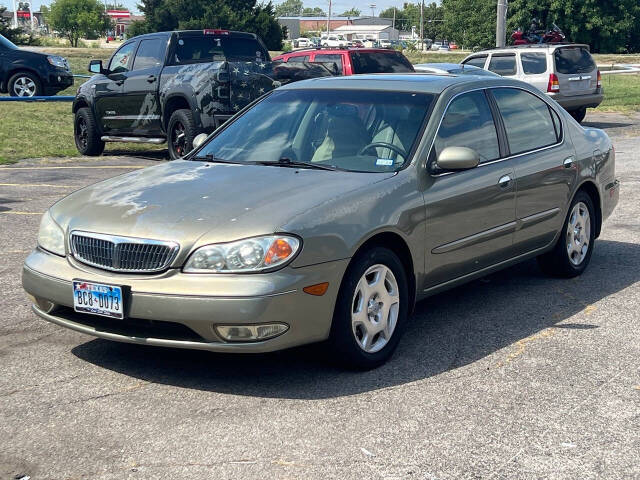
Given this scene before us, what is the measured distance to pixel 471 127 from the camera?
632 cm

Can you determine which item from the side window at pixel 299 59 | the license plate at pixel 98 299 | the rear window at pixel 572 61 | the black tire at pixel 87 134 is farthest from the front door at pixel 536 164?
the rear window at pixel 572 61

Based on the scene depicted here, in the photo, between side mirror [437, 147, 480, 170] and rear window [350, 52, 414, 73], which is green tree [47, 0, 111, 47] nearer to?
rear window [350, 52, 414, 73]

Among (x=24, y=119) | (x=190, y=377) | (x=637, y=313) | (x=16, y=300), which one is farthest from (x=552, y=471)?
(x=24, y=119)

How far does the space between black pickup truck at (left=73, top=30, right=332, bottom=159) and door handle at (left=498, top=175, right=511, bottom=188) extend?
25.7 ft

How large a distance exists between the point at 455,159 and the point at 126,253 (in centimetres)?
200

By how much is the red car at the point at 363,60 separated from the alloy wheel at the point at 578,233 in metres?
9.27

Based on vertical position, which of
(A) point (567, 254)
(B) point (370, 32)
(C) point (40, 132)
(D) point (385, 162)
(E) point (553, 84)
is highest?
(D) point (385, 162)

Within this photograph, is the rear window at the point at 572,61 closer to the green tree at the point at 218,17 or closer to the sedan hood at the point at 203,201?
the sedan hood at the point at 203,201

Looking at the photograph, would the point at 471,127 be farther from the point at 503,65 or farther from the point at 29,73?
the point at 29,73

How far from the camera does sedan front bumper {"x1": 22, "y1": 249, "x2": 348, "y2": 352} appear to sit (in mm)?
4680

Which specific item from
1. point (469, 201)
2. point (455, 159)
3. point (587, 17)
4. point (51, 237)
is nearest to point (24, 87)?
point (51, 237)

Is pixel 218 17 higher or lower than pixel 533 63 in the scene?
higher

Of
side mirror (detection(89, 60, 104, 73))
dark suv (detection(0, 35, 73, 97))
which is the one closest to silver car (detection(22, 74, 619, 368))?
side mirror (detection(89, 60, 104, 73))

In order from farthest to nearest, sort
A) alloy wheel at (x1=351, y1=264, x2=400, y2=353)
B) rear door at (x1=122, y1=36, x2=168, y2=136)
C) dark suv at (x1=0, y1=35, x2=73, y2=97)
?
dark suv at (x1=0, y1=35, x2=73, y2=97) → rear door at (x1=122, y1=36, x2=168, y2=136) → alloy wheel at (x1=351, y1=264, x2=400, y2=353)
